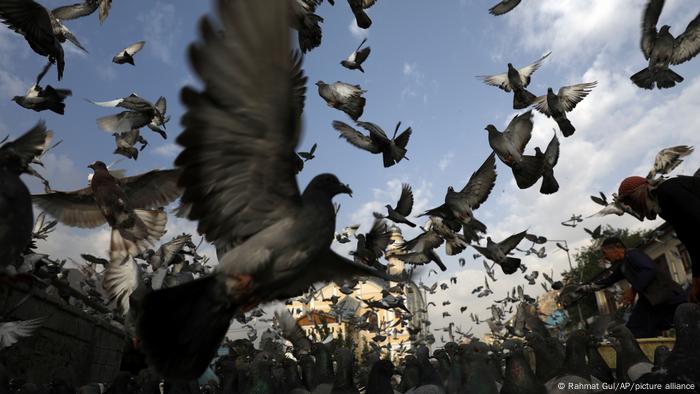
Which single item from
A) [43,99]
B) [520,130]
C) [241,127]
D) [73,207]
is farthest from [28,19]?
[520,130]

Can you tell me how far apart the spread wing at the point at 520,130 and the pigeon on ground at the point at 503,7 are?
1918 millimetres

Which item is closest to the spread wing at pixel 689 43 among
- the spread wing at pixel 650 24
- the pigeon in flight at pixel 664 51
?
the pigeon in flight at pixel 664 51

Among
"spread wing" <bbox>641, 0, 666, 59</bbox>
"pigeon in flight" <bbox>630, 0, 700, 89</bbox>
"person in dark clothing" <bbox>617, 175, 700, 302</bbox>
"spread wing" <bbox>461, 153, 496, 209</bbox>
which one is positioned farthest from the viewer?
"spread wing" <bbox>461, 153, 496, 209</bbox>

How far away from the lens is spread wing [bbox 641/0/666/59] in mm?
6905

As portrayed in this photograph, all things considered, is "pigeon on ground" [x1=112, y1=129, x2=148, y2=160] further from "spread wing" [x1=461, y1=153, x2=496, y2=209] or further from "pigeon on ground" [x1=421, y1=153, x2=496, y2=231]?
"spread wing" [x1=461, y1=153, x2=496, y2=209]

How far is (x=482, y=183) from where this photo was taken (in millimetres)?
9672

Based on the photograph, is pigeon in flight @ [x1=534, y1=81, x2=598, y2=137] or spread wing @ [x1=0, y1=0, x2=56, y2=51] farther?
pigeon in flight @ [x1=534, y1=81, x2=598, y2=137]

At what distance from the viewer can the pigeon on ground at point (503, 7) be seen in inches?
320

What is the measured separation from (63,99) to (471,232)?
6843 mm

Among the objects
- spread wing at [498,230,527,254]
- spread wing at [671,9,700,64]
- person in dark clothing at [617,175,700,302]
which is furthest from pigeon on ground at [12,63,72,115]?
spread wing at [671,9,700,64]

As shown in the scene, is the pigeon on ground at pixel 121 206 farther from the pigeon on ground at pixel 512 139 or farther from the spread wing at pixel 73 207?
the pigeon on ground at pixel 512 139

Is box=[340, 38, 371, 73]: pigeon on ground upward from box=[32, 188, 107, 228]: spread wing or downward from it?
upward

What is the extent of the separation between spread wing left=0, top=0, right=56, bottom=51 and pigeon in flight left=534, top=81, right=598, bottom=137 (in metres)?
7.82

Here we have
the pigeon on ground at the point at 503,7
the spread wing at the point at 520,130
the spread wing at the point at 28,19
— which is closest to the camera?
the spread wing at the point at 28,19
